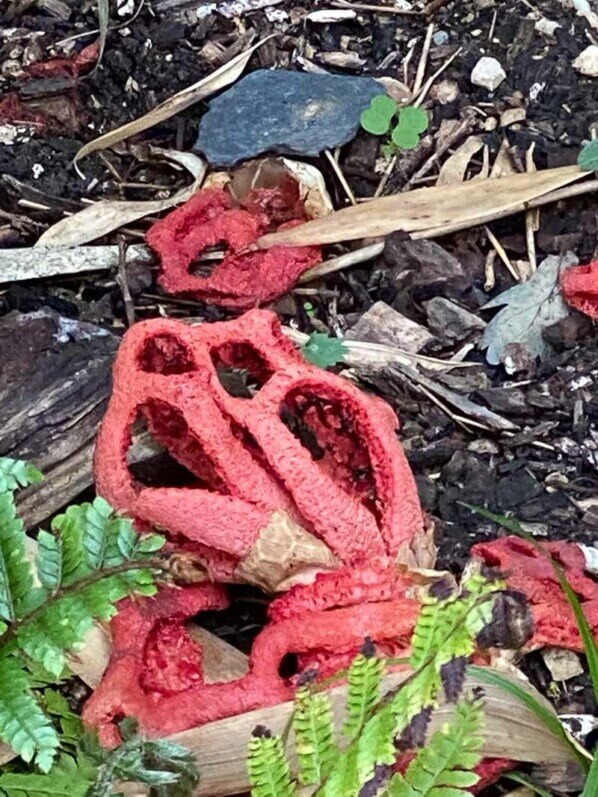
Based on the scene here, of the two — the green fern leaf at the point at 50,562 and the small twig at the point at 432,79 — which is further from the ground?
the green fern leaf at the point at 50,562

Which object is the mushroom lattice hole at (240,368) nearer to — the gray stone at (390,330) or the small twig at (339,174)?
the gray stone at (390,330)

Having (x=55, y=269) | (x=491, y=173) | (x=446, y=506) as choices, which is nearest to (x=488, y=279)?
(x=491, y=173)

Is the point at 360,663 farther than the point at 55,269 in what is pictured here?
No

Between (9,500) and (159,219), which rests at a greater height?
(9,500)

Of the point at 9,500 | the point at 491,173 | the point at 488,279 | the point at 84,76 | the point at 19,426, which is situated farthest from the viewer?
the point at 84,76

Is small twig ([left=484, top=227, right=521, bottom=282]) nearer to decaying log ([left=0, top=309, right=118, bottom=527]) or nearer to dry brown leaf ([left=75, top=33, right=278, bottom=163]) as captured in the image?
dry brown leaf ([left=75, top=33, right=278, bottom=163])

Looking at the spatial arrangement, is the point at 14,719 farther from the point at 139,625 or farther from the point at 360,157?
the point at 360,157

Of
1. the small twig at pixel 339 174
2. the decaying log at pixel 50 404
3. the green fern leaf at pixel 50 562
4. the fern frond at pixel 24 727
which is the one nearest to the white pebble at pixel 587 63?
the small twig at pixel 339 174

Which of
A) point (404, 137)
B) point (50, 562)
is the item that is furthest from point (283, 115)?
point (50, 562)
